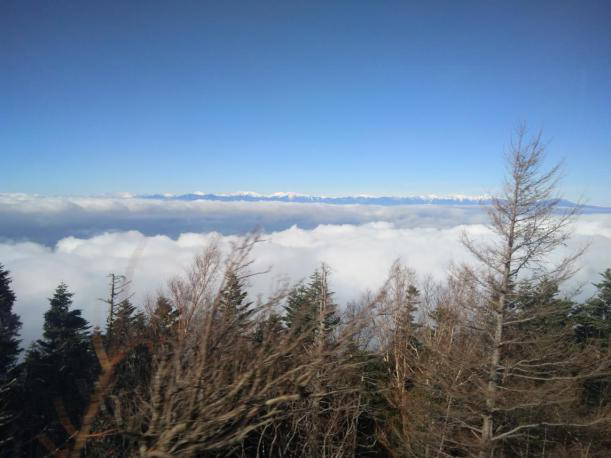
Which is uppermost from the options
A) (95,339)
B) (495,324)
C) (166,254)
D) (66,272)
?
(95,339)

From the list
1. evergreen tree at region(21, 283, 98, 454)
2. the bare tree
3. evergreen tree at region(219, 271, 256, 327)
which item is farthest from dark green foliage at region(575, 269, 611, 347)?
evergreen tree at region(21, 283, 98, 454)

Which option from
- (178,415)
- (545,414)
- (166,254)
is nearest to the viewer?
(178,415)

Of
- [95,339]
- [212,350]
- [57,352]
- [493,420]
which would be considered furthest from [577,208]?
[57,352]

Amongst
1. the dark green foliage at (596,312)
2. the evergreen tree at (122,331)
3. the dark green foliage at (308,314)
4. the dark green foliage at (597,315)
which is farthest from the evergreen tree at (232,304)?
the dark green foliage at (596,312)

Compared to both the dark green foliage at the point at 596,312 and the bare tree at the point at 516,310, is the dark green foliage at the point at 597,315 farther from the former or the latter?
the bare tree at the point at 516,310

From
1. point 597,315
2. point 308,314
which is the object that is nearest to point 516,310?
point 308,314

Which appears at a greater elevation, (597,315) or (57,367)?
(597,315)

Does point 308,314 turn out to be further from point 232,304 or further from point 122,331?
point 122,331

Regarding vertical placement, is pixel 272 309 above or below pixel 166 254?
above

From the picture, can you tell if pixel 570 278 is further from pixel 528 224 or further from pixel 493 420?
pixel 493 420

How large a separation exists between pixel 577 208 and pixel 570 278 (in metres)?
1.40

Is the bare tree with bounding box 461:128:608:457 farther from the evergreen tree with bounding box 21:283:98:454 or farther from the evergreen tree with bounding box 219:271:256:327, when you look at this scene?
the evergreen tree with bounding box 21:283:98:454

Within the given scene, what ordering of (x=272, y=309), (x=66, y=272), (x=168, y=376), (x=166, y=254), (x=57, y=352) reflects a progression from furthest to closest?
(x=66, y=272)
(x=166, y=254)
(x=57, y=352)
(x=272, y=309)
(x=168, y=376)

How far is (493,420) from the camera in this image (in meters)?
7.12
